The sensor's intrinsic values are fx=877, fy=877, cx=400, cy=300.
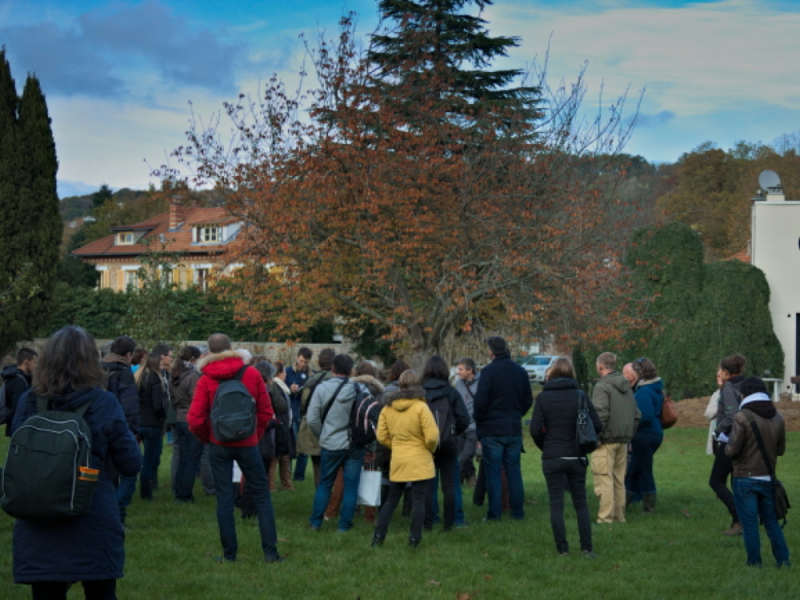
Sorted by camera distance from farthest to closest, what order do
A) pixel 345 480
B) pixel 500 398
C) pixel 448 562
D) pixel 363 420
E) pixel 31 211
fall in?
pixel 31 211 → pixel 500 398 → pixel 345 480 → pixel 363 420 → pixel 448 562

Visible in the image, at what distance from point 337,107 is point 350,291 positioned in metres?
4.59

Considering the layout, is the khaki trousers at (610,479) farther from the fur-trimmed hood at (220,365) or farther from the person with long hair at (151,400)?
the person with long hair at (151,400)

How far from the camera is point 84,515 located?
14.4ft

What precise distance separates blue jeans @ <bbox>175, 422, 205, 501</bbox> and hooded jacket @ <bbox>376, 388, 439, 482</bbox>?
330 centimetres

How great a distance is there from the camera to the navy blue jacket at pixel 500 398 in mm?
9711

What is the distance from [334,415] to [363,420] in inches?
12.1

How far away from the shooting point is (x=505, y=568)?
7.86m

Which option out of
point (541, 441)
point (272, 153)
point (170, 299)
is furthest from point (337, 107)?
point (541, 441)

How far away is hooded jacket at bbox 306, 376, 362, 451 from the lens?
9078 millimetres

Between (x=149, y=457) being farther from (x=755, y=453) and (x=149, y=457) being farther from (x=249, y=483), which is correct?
(x=755, y=453)

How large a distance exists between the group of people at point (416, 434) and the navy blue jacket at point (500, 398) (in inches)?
0.6

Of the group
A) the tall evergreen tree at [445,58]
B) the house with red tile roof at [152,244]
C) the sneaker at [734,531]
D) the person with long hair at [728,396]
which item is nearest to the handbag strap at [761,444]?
the person with long hair at [728,396]

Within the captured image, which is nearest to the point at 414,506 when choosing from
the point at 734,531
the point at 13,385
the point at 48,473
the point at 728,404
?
the point at 728,404

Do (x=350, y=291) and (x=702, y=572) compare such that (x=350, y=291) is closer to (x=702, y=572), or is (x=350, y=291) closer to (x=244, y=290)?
(x=244, y=290)
